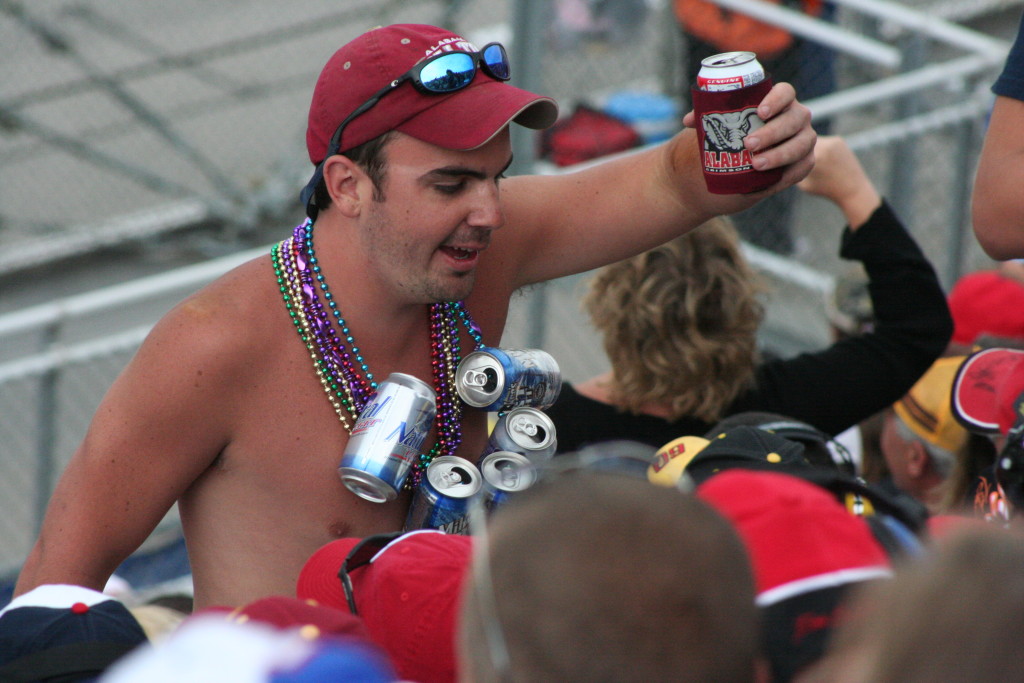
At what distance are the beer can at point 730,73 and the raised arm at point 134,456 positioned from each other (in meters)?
1.07

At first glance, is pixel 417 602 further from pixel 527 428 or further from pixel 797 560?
pixel 527 428

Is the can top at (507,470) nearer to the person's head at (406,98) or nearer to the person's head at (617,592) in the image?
the person's head at (406,98)

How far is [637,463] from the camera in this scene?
1664mm

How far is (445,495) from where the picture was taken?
2.20 meters

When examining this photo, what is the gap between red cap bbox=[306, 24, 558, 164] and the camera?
7.14 feet

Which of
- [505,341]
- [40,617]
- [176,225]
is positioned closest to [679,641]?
[40,617]

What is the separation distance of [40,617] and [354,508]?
0.71 meters

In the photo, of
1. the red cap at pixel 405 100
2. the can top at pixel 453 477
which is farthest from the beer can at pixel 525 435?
the red cap at pixel 405 100

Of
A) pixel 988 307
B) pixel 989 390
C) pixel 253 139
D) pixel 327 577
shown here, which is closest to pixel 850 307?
pixel 988 307

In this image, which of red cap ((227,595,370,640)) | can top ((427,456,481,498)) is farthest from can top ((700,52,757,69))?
red cap ((227,595,370,640))

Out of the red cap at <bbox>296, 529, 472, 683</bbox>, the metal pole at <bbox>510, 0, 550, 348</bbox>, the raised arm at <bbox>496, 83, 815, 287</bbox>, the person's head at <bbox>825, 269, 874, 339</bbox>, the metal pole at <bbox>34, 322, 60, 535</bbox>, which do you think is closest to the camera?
the red cap at <bbox>296, 529, 472, 683</bbox>

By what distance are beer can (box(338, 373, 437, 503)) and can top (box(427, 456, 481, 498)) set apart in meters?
0.06

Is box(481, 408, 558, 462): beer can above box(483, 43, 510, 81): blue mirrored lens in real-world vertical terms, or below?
below

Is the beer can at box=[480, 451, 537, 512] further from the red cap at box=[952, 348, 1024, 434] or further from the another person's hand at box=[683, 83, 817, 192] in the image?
the red cap at box=[952, 348, 1024, 434]
